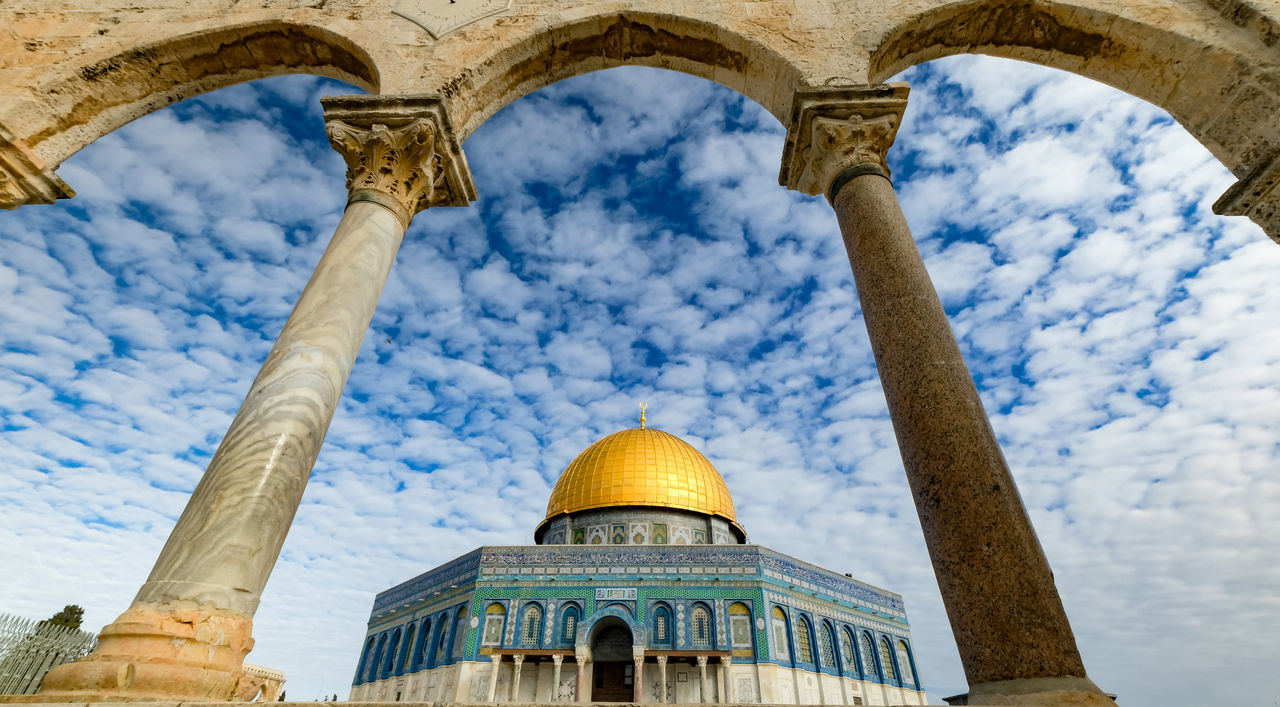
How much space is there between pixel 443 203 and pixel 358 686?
72.9 feet

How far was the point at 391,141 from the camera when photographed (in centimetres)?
440

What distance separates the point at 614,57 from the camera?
212 inches

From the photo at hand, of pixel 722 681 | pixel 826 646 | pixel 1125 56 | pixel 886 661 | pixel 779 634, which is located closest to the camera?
pixel 1125 56

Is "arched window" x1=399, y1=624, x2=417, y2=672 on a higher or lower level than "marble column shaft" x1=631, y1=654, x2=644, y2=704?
higher

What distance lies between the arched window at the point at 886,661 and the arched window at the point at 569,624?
34.4 ft

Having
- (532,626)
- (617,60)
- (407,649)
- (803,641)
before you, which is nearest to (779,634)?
(803,641)

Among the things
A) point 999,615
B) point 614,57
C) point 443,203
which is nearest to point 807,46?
point 614,57

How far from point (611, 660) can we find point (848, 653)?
26.0ft

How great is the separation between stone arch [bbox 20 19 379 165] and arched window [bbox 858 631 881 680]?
69.8ft

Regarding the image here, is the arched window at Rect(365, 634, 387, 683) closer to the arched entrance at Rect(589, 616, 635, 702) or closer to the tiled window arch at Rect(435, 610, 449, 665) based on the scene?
the tiled window arch at Rect(435, 610, 449, 665)

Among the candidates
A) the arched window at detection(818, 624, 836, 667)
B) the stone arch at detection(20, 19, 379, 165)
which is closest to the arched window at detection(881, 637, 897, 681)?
the arched window at detection(818, 624, 836, 667)

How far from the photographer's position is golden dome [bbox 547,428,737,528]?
21.6 meters

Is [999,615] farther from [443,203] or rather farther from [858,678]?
[858,678]

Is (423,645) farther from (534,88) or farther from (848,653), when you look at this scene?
(534,88)
